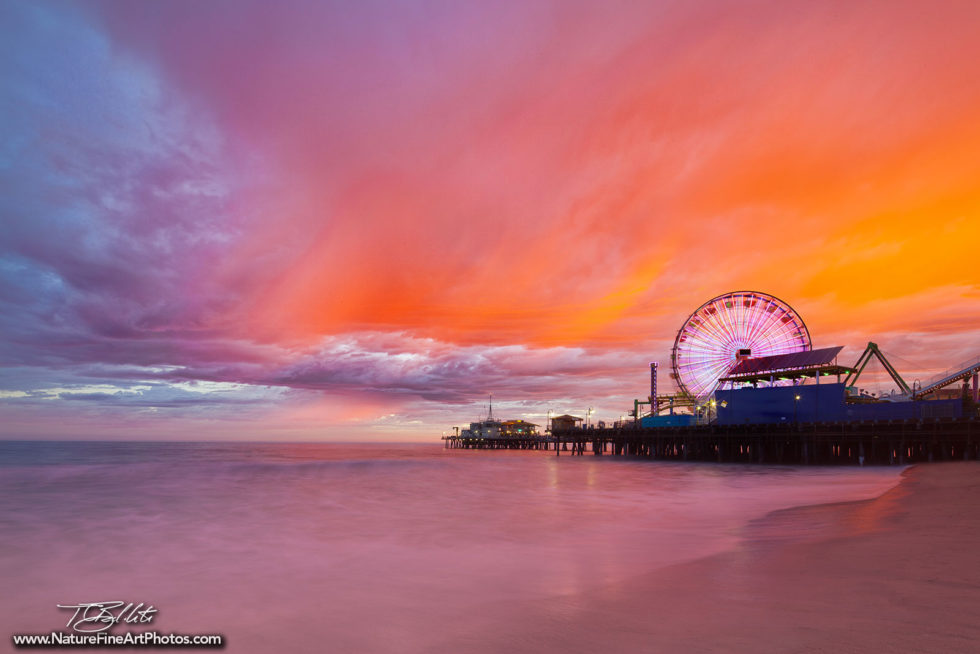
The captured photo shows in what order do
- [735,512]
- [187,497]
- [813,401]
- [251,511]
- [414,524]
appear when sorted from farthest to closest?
[813,401]
[187,497]
[251,511]
[735,512]
[414,524]

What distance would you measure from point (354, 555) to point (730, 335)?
75881 millimetres

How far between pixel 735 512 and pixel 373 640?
1755cm

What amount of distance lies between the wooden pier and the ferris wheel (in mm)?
9434

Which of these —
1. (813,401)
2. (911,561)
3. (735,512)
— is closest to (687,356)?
(813,401)

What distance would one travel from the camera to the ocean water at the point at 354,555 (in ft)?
29.3

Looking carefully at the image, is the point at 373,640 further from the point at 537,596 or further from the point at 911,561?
the point at 911,561

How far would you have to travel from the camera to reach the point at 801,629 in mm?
6637
